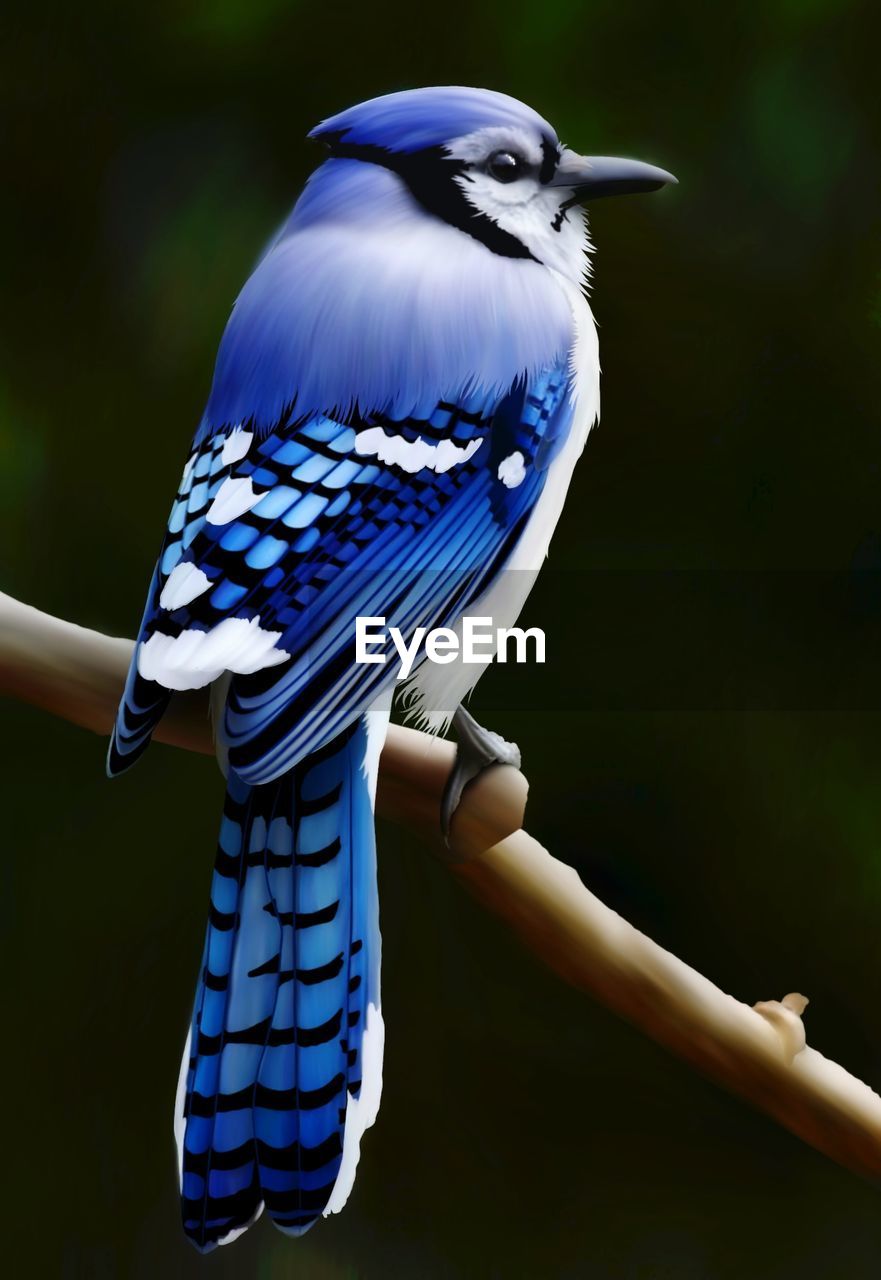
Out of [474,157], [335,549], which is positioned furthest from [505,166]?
[335,549]

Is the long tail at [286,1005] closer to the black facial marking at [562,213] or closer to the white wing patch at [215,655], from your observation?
the white wing patch at [215,655]

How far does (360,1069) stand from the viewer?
36.9 inches

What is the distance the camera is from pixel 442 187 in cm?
105

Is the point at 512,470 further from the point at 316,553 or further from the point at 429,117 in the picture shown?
the point at 429,117

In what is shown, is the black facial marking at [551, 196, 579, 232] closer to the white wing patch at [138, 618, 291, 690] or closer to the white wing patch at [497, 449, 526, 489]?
the white wing patch at [497, 449, 526, 489]

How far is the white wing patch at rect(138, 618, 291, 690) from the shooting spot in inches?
34.5

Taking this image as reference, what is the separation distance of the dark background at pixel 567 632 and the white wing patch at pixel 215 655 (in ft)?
1.24

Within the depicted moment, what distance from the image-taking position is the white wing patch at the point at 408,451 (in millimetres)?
953

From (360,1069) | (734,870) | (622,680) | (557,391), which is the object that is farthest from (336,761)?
(734,870)

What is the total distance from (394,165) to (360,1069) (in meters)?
0.64

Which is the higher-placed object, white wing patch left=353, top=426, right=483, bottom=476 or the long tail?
white wing patch left=353, top=426, right=483, bottom=476

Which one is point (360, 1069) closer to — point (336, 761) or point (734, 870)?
point (336, 761)

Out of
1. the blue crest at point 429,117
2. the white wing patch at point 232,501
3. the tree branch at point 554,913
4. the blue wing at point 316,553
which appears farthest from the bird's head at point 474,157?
the tree branch at point 554,913

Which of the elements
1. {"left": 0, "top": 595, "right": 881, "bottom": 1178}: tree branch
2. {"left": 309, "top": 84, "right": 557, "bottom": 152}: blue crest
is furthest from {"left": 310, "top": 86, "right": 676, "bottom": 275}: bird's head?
{"left": 0, "top": 595, "right": 881, "bottom": 1178}: tree branch
